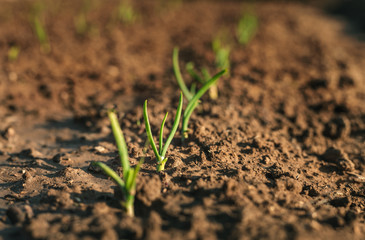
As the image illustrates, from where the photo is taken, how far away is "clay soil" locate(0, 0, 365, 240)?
1.19 metres

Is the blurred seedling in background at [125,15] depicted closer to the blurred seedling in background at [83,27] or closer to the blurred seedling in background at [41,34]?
the blurred seedling in background at [83,27]

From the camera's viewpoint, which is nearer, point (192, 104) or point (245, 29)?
point (192, 104)

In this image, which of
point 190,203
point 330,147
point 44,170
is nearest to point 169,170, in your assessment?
point 190,203

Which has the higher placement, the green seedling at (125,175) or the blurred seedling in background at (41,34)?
the blurred seedling in background at (41,34)

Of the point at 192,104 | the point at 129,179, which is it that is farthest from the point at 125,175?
the point at 192,104

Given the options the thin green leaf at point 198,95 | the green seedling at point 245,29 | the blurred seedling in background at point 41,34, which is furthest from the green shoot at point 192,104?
the blurred seedling in background at point 41,34

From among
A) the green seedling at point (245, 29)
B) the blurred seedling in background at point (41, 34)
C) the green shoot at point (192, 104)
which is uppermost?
the green seedling at point (245, 29)

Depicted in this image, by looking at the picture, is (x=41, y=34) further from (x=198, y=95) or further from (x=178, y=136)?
(x=198, y=95)

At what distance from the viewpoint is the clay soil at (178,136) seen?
3.90ft

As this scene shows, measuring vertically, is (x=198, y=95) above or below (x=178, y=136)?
above

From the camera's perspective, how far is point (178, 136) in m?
1.82

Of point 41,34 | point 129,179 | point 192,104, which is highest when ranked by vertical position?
point 41,34

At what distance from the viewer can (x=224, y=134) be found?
5.95ft

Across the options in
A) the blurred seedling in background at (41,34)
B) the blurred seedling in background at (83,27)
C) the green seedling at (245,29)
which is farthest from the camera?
the blurred seedling in background at (83,27)
